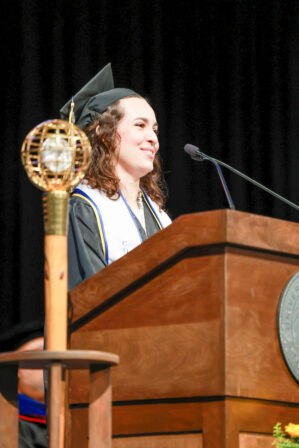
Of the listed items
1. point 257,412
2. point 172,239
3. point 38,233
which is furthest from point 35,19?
point 257,412

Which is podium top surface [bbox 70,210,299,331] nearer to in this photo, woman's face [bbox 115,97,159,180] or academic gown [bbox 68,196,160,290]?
academic gown [bbox 68,196,160,290]

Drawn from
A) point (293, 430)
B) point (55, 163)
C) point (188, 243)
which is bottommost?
point (293, 430)

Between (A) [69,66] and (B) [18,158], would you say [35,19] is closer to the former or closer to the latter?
(A) [69,66]

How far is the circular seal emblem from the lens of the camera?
76.5 inches

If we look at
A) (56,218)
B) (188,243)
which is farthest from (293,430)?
(56,218)

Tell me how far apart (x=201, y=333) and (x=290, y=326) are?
23cm

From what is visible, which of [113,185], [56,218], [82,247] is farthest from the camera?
[113,185]

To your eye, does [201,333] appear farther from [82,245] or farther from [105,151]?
[105,151]

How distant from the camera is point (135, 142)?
3004mm

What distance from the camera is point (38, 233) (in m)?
3.98

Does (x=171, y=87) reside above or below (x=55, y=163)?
above

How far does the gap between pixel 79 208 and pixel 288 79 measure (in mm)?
2586

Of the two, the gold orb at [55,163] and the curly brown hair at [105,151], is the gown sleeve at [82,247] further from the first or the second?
the gold orb at [55,163]

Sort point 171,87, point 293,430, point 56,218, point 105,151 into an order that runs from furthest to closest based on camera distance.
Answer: point 171,87 < point 105,151 < point 293,430 < point 56,218
